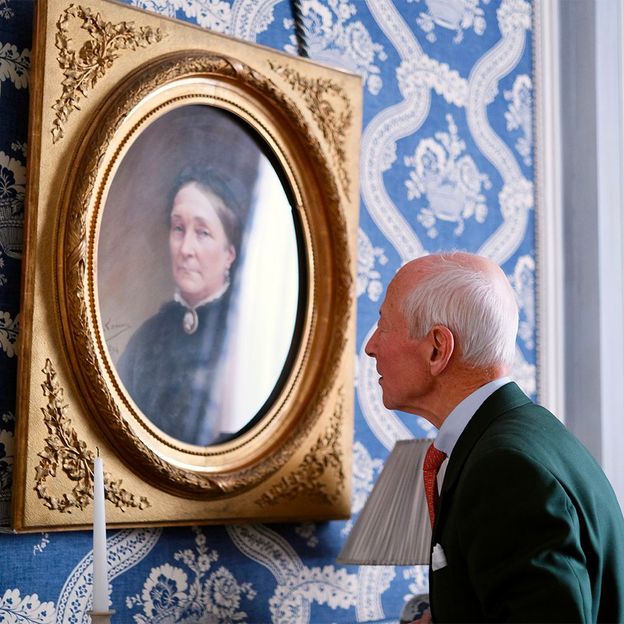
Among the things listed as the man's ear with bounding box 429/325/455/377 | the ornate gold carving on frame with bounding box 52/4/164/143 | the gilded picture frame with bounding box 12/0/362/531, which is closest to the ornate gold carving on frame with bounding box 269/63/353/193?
the gilded picture frame with bounding box 12/0/362/531

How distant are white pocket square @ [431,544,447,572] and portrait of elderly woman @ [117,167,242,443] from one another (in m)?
0.64

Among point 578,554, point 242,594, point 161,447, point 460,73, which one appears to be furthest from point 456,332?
point 460,73

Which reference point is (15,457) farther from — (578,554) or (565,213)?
(565,213)

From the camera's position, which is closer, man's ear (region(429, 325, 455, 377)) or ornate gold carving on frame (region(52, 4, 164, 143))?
man's ear (region(429, 325, 455, 377))

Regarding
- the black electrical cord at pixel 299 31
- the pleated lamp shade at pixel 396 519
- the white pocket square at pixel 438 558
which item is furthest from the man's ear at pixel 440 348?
the black electrical cord at pixel 299 31

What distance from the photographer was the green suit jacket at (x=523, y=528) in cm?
138

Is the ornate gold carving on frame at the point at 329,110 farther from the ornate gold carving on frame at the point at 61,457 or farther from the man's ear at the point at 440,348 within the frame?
the ornate gold carving on frame at the point at 61,457

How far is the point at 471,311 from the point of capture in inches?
70.1

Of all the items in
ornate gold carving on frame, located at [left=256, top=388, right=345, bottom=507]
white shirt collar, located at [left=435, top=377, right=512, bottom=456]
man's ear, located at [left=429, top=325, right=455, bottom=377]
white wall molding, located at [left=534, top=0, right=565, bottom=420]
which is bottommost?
ornate gold carving on frame, located at [left=256, top=388, right=345, bottom=507]

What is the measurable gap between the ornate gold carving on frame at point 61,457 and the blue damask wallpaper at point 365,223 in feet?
0.23

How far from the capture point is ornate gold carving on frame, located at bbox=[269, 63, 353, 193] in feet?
7.53

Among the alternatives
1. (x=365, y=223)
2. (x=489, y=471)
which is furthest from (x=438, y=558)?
(x=365, y=223)

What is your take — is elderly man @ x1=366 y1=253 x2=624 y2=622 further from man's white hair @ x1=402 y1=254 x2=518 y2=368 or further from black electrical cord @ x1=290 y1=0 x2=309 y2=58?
black electrical cord @ x1=290 y1=0 x2=309 y2=58

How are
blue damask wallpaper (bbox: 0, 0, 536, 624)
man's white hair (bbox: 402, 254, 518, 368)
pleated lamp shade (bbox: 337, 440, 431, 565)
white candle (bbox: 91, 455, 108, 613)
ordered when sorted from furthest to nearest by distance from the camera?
pleated lamp shade (bbox: 337, 440, 431, 565) → blue damask wallpaper (bbox: 0, 0, 536, 624) → man's white hair (bbox: 402, 254, 518, 368) → white candle (bbox: 91, 455, 108, 613)
